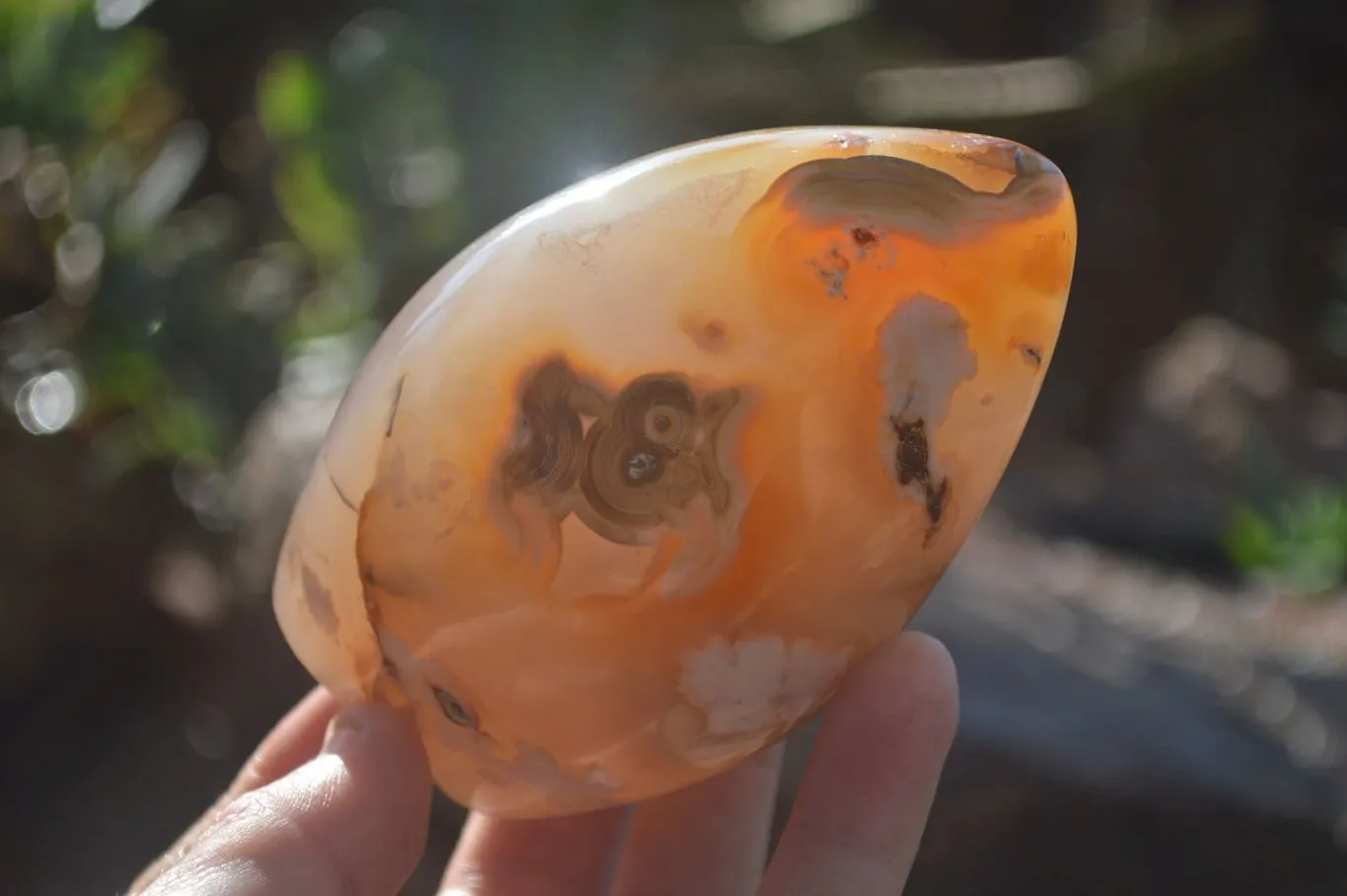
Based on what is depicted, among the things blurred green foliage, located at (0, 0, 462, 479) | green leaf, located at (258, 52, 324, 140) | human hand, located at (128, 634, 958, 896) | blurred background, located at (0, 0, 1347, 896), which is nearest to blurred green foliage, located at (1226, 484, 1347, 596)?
blurred background, located at (0, 0, 1347, 896)

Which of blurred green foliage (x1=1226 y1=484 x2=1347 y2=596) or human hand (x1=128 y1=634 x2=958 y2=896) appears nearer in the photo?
human hand (x1=128 y1=634 x2=958 y2=896)

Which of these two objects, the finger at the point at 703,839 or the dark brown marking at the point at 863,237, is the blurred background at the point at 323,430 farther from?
the dark brown marking at the point at 863,237

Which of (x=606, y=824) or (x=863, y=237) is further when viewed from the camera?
(x=606, y=824)

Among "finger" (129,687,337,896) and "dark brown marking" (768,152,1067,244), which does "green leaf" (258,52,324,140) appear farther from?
"dark brown marking" (768,152,1067,244)

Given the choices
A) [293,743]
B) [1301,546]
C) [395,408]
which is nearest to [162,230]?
[293,743]

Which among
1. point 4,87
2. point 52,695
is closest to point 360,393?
point 4,87

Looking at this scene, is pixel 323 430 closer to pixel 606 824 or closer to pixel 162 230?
pixel 162 230

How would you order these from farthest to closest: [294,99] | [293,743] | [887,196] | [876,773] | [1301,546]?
[1301,546] < [294,99] < [293,743] < [876,773] < [887,196]
